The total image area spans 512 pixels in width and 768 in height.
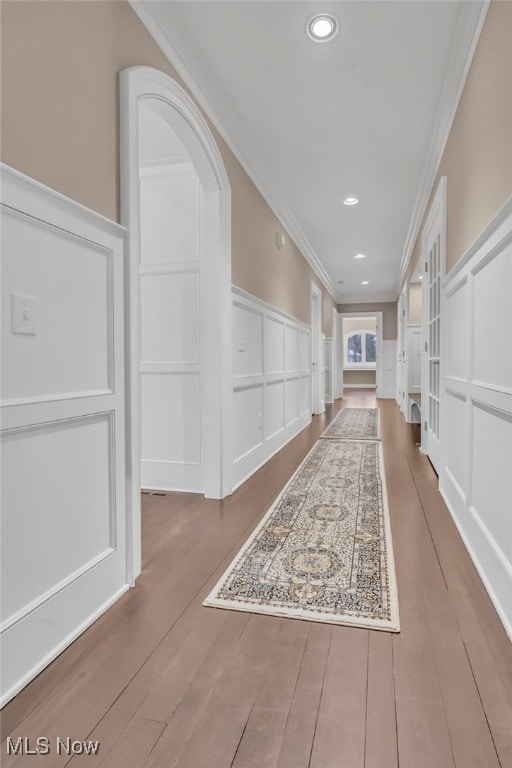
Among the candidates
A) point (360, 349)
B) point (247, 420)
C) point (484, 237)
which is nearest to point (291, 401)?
point (247, 420)

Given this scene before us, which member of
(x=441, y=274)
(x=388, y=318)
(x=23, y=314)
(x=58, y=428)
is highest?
(x=388, y=318)

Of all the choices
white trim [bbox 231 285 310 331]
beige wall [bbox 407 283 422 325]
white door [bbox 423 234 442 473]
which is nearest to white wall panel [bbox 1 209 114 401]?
white trim [bbox 231 285 310 331]

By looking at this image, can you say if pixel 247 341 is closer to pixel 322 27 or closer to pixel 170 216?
pixel 170 216

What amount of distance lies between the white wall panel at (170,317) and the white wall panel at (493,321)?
1.70 metres

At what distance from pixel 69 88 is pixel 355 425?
530cm

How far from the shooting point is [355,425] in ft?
20.0

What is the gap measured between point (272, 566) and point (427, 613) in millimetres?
636

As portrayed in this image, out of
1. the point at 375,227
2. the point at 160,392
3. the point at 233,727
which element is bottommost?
the point at 233,727

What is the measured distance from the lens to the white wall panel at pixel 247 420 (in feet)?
10.5

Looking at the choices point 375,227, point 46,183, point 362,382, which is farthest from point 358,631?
point 362,382

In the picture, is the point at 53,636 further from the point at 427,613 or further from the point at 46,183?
the point at 46,183

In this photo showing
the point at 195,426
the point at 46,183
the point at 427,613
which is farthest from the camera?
the point at 195,426

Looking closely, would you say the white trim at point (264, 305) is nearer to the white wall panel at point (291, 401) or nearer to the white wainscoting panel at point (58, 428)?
the white wall panel at point (291, 401)

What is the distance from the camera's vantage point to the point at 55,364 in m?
1.35
